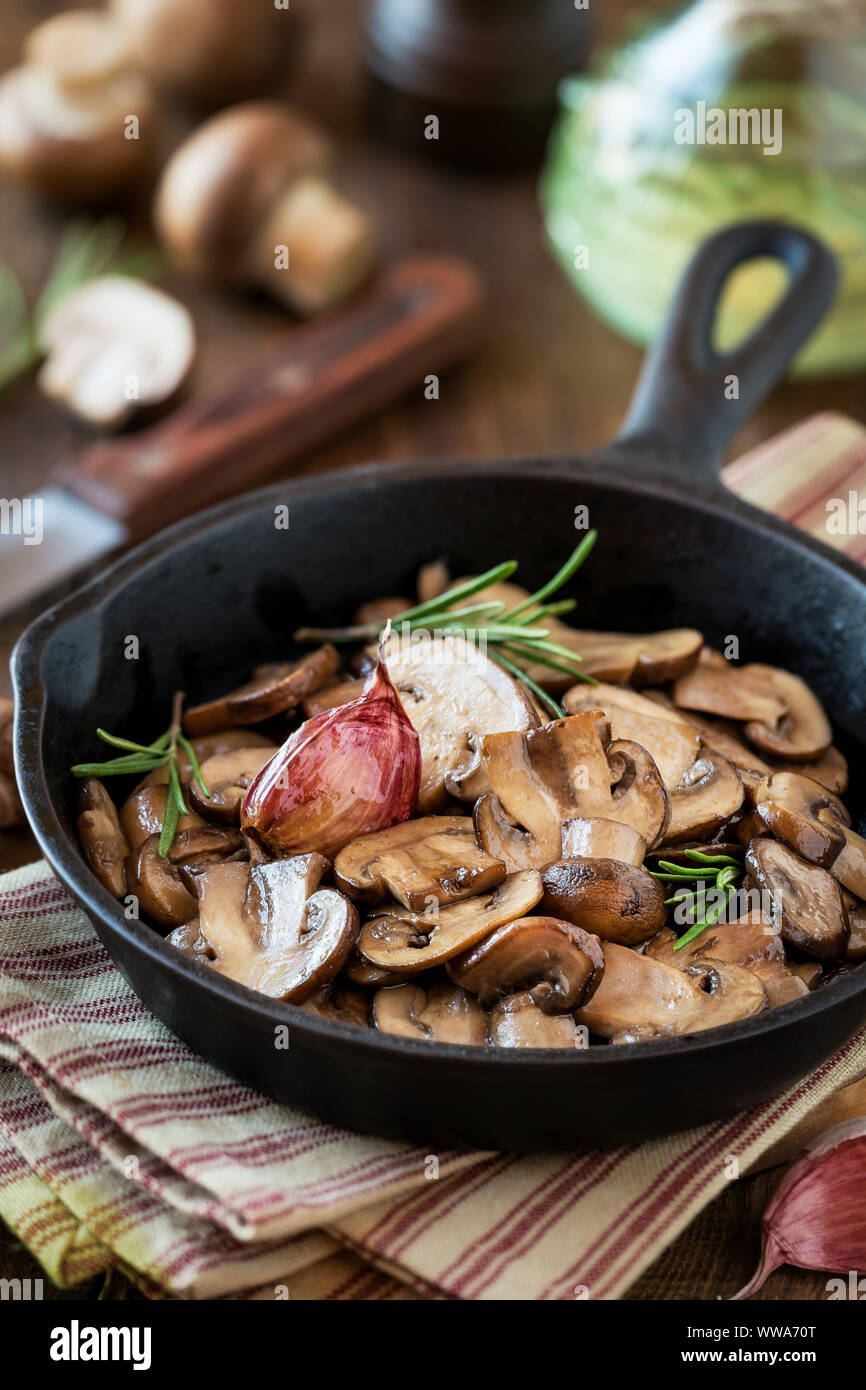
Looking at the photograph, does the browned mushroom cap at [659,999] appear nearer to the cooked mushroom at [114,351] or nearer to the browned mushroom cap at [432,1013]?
the browned mushroom cap at [432,1013]

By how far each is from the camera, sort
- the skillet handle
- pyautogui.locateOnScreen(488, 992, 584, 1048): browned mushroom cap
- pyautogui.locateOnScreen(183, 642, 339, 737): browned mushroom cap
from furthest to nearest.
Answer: the skillet handle, pyautogui.locateOnScreen(183, 642, 339, 737): browned mushroom cap, pyautogui.locateOnScreen(488, 992, 584, 1048): browned mushroom cap

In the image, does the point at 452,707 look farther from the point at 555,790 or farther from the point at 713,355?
the point at 713,355

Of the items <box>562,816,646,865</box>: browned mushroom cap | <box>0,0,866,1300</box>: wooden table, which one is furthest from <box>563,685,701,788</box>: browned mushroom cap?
<box>0,0,866,1300</box>: wooden table

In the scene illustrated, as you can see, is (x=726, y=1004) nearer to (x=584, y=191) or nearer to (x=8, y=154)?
(x=584, y=191)

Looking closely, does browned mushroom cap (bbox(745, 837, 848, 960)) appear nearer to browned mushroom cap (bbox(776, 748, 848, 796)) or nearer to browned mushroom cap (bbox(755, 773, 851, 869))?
browned mushroom cap (bbox(755, 773, 851, 869))

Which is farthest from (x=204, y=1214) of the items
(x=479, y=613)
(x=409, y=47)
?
(x=409, y=47)

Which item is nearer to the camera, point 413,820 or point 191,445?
point 413,820
